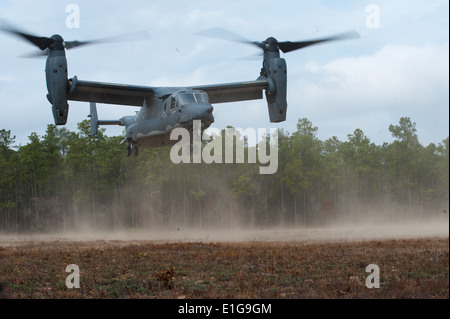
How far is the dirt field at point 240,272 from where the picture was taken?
485 inches

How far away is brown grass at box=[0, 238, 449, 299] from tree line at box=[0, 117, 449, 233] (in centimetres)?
2384

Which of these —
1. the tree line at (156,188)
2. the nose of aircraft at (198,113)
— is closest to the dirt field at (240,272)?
the nose of aircraft at (198,113)

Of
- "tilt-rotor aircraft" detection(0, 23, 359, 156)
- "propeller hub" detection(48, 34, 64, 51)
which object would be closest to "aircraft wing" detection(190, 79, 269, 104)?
"tilt-rotor aircraft" detection(0, 23, 359, 156)

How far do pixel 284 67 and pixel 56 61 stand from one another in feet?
33.8

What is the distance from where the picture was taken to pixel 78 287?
1357 centimetres

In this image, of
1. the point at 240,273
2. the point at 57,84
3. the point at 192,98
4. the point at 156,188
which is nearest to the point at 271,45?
the point at 192,98

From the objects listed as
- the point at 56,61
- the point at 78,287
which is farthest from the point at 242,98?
the point at 78,287

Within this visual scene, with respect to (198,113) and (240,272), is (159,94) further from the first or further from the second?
(240,272)

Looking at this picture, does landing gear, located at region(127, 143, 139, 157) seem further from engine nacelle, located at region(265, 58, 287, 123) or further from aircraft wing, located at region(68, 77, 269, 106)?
engine nacelle, located at region(265, 58, 287, 123)

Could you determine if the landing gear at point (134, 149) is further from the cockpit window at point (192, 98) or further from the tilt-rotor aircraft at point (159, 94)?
the cockpit window at point (192, 98)

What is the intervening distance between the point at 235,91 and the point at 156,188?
26.5 metres
